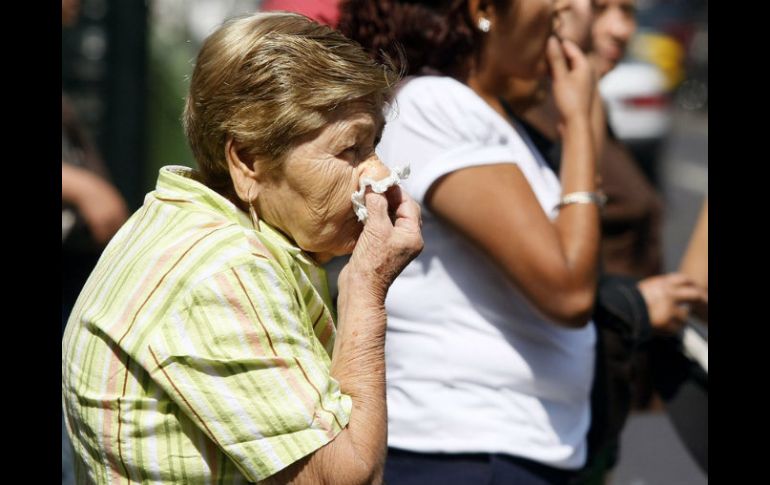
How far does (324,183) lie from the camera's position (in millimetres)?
1703

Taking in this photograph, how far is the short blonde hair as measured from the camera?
1.64m

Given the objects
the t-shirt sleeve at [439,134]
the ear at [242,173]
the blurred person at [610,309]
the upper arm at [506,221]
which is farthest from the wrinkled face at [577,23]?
the ear at [242,173]

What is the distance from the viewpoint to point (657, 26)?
1523 centimetres

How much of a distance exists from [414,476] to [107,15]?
3.77 meters

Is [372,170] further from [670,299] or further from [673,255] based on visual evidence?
[673,255]

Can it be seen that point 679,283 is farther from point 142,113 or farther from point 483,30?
point 142,113

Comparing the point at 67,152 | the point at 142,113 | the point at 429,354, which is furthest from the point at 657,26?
the point at 429,354

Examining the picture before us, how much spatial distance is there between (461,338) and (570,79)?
0.67 m

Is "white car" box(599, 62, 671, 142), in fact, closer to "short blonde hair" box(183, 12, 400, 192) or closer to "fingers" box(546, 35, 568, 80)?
"fingers" box(546, 35, 568, 80)

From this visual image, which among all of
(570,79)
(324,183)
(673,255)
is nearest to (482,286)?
(570,79)

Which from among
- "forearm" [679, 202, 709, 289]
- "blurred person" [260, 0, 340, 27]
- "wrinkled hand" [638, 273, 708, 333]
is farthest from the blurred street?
"blurred person" [260, 0, 340, 27]

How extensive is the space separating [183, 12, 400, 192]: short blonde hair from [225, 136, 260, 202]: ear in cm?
1

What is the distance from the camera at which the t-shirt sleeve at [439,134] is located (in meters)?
2.33
